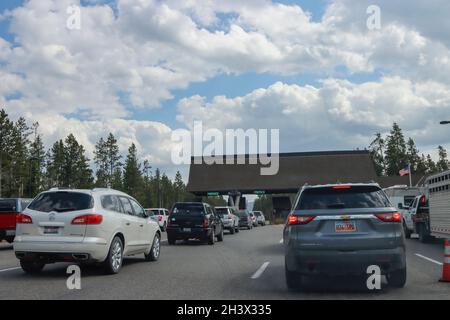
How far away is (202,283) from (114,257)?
7.81 feet

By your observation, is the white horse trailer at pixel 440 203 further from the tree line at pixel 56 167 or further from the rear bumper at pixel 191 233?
the tree line at pixel 56 167

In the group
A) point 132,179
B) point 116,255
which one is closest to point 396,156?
point 132,179

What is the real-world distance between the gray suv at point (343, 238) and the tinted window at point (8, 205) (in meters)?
14.4

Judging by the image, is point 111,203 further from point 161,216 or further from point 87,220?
point 161,216

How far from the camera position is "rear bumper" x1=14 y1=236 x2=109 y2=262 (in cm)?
1053

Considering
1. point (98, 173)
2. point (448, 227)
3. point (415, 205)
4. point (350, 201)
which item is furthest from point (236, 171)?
point (350, 201)

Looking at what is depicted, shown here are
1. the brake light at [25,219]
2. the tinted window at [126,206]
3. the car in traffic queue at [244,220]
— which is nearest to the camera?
the brake light at [25,219]

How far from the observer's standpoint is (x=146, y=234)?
13.6m

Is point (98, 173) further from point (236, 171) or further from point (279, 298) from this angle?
point (279, 298)

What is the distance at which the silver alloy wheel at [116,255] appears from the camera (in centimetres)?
1133

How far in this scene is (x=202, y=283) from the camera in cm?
998

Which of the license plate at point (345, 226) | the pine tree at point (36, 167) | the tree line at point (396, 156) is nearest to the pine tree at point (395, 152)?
the tree line at point (396, 156)

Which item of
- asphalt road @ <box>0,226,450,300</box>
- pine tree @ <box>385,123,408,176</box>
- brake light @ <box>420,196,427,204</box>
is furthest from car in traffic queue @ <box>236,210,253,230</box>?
pine tree @ <box>385,123,408,176</box>
